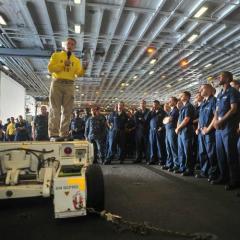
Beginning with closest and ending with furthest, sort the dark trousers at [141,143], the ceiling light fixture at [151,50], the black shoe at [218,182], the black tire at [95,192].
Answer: the black tire at [95,192], the black shoe at [218,182], the dark trousers at [141,143], the ceiling light fixture at [151,50]

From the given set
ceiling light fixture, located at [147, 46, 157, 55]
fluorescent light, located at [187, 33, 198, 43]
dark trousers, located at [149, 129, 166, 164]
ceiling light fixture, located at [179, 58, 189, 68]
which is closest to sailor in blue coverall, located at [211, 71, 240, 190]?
dark trousers, located at [149, 129, 166, 164]

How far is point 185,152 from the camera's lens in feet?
19.1

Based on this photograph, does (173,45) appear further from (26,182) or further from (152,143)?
(26,182)

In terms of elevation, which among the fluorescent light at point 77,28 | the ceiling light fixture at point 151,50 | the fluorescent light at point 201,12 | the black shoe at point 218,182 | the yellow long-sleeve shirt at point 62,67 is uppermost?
the ceiling light fixture at point 151,50

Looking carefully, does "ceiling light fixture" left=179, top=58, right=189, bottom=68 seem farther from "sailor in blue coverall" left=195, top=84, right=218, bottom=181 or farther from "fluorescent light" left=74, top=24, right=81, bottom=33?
"sailor in blue coverall" left=195, top=84, right=218, bottom=181

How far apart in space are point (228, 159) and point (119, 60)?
9.09 metres

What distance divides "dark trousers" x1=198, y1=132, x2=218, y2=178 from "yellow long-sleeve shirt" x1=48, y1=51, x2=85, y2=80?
2566 millimetres

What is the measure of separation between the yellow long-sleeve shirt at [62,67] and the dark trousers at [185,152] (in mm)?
2569

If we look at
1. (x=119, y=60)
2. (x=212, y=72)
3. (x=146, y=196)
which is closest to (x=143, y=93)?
(x=212, y=72)

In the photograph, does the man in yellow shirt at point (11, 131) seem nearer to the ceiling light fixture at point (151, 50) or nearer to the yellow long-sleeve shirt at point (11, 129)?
the yellow long-sleeve shirt at point (11, 129)

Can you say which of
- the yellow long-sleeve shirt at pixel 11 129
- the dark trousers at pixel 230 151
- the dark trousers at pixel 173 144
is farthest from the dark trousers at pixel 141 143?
the yellow long-sleeve shirt at pixel 11 129

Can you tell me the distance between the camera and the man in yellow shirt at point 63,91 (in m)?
4.49

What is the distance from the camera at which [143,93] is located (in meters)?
22.3

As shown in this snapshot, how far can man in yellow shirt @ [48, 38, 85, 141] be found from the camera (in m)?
4.49
